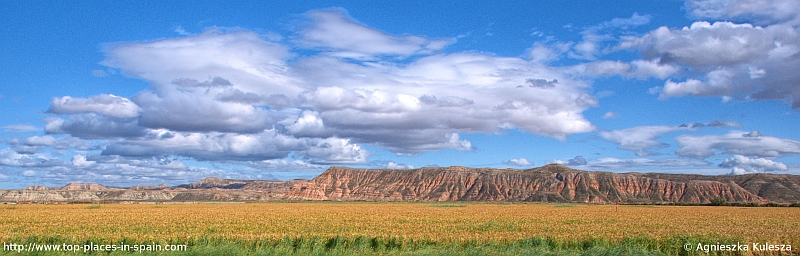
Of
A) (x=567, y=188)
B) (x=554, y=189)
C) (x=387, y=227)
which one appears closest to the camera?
(x=387, y=227)

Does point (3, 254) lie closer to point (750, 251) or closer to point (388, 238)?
point (388, 238)

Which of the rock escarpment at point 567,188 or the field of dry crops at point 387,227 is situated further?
the rock escarpment at point 567,188

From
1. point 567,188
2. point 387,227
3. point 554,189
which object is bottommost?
point 554,189

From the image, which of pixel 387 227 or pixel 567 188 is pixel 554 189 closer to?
pixel 567 188

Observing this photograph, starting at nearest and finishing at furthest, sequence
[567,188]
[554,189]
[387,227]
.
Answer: [387,227]
[554,189]
[567,188]

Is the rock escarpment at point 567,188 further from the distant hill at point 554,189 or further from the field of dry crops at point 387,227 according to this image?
the field of dry crops at point 387,227

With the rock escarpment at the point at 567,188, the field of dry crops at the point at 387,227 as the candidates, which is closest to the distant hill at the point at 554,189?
the rock escarpment at the point at 567,188

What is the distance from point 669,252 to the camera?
20266 millimetres

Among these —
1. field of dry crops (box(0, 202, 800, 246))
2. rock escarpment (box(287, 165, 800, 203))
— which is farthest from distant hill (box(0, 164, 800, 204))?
field of dry crops (box(0, 202, 800, 246))

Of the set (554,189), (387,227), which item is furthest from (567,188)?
(387,227)

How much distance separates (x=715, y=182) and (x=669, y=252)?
573 ft

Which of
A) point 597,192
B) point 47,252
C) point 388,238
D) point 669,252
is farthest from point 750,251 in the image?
point 597,192

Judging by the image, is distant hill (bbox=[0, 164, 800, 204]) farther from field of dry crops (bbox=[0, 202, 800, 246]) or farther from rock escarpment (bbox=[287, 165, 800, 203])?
field of dry crops (bbox=[0, 202, 800, 246])

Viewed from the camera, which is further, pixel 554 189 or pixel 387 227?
pixel 554 189
